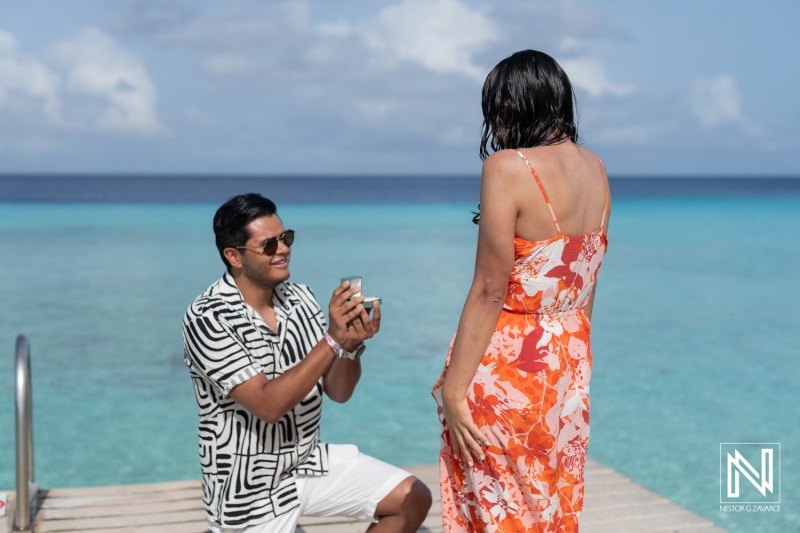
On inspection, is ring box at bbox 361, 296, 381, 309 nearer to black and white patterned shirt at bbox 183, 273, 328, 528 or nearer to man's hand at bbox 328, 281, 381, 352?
man's hand at bbox 328, 281, 381, 352

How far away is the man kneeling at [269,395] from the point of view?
106 inches

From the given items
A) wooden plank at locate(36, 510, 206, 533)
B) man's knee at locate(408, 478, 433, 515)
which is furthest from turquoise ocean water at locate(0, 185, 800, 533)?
man's knee at locate(408, 478, 433, 515)

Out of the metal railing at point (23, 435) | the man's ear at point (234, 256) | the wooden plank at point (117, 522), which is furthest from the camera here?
the wooden plank at point (117, 522)

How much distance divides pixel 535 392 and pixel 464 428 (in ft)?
0.70

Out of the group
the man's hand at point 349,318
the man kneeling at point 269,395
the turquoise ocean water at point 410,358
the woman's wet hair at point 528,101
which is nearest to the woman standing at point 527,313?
the woman's wet hair at point 528,101

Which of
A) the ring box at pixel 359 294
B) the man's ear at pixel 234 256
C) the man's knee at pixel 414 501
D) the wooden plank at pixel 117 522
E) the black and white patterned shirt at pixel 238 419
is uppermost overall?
Result: the man's ear at pixel 234 256

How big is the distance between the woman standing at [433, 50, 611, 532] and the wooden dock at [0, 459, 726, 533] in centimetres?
174

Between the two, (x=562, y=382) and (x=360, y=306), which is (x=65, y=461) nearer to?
(x=360, y=306)

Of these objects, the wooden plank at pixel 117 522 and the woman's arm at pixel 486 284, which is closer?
the woman's arm at pixel 486 284

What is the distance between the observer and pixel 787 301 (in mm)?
14930

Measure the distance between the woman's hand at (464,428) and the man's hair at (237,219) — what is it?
1091 mm

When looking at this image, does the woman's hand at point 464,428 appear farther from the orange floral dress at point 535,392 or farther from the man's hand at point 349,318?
the man's hand at point 349,318

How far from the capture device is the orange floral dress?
2170 mm

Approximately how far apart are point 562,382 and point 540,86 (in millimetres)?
781
